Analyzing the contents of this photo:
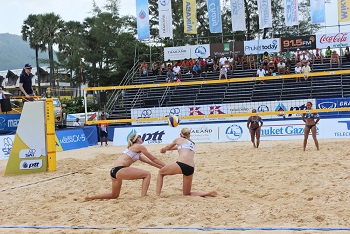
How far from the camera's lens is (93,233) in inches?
186

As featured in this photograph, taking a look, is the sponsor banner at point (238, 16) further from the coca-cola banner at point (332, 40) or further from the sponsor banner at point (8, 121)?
the sponsor banner at point (8, 121)

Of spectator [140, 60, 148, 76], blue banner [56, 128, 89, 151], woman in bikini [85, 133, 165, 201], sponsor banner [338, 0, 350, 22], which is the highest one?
Result: sponsor banner [338, 0, 350, 22]

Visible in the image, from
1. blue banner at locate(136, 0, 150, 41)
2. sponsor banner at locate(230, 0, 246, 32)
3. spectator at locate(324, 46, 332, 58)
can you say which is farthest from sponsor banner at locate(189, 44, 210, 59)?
spectator at locate(324, 46, 332, 58)

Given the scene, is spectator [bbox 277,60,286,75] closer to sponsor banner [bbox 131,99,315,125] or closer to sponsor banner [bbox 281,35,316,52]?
sponsor banner [bbox 131,99,315,125]

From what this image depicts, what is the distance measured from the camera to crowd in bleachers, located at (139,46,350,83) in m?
21.4

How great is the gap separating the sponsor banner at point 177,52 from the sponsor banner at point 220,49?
52.3 inches

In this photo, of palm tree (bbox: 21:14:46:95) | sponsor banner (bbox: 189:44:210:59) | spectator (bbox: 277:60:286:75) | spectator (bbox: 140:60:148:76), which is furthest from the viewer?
palm tree (bbox: 21:14:46:95)

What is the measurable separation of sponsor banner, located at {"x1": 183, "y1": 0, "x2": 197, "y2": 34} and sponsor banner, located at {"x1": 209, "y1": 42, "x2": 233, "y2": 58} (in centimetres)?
181

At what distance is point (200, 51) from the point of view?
2522 centimetres

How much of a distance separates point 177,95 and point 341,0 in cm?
896

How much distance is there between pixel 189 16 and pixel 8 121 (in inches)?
460

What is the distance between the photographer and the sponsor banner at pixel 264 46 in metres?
24.2

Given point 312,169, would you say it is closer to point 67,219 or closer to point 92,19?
point 67,219

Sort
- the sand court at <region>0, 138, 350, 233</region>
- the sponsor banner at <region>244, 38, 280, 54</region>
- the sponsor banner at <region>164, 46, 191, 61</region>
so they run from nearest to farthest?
the sand court at <region>0, 138, 350, 233</region>, the sponsor banner at <region>244, 38, 280, 54</region>, the sponsor banner at <region>164, 46, 191, 61</region>
